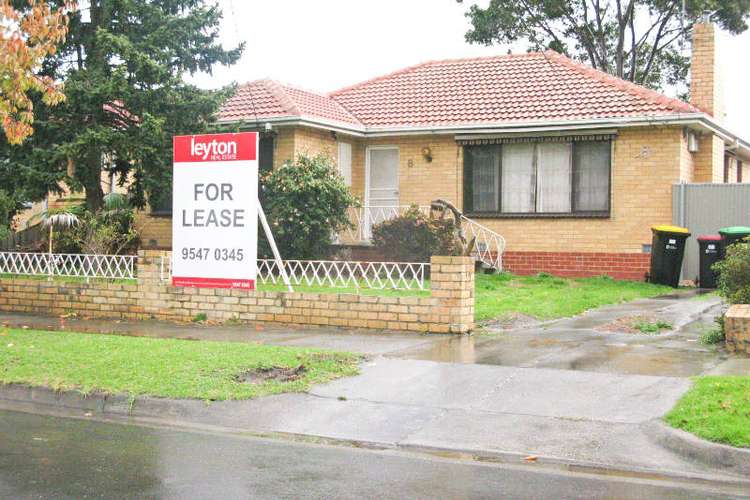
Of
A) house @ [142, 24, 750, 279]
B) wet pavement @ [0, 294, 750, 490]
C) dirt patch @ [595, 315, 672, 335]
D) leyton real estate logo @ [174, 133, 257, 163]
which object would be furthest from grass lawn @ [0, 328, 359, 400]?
house @ [142, 24, 750, 279]

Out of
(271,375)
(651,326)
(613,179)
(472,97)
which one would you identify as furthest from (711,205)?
(271,375)

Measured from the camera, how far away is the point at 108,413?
888 cm

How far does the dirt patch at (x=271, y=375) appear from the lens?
9.59 meters

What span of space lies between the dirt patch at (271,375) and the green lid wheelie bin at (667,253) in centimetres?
1094

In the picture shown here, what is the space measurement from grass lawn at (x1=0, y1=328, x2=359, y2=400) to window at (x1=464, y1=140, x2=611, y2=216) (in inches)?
433

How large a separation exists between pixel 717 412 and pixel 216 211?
8524 mm

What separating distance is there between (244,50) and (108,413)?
11356mm

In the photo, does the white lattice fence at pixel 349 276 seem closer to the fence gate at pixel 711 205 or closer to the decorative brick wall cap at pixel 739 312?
the decorative brick wall cap at pixel 739 312

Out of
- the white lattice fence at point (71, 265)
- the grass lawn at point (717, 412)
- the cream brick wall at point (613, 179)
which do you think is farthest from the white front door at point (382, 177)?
the grass lawn at point (717, 412)

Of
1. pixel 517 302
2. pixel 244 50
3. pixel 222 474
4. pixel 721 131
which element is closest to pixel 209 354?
pixel 222 474

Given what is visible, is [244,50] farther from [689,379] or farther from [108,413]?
[689,379]

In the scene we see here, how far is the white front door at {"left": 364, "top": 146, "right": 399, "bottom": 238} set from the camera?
2247 centimetres

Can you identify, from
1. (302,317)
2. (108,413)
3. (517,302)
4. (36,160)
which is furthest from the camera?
(36,160)

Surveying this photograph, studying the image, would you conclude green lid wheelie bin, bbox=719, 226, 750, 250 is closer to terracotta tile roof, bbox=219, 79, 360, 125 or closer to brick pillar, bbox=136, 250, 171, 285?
terracotta tile roof, bbox=219, 79, 360, 125
